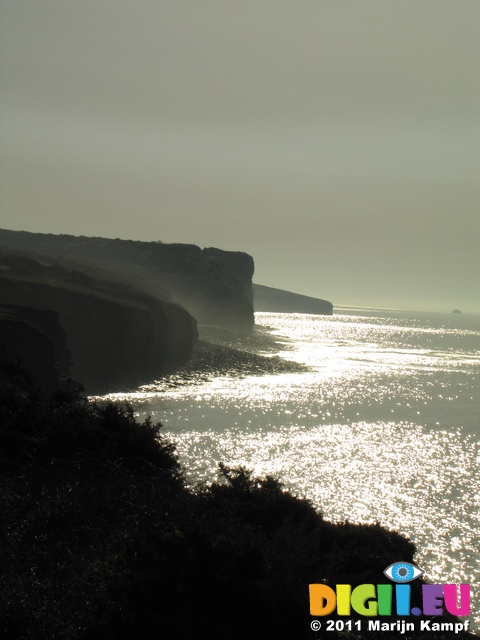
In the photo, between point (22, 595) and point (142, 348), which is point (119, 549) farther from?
point (142, 348)

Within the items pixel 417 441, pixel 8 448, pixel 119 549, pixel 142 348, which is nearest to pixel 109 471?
pixel 8 448

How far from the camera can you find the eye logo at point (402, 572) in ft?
33.8

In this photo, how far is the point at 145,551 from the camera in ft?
26.1

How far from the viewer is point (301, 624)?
24.1 ft

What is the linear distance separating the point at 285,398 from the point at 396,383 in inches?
883

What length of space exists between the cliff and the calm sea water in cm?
580

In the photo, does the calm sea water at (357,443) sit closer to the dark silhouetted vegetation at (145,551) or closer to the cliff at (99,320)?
the cliff at (99,320)

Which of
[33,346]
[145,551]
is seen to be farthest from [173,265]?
[145,551]

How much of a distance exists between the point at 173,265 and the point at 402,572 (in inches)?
4660

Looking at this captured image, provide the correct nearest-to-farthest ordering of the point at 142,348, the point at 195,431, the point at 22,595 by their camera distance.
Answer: the point at 22,595 < the point at 195,431 < the point at 142,348

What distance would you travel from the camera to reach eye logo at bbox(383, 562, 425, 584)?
405 inches

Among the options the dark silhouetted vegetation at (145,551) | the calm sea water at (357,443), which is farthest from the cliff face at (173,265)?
the dark silhouetted vegetation at (145,551)

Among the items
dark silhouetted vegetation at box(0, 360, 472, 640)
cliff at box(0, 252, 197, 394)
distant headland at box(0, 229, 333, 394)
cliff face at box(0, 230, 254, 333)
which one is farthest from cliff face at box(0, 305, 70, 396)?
cliff face at box(0, 230, 254, 333)

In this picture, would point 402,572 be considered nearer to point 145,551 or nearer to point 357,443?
point 145,551
